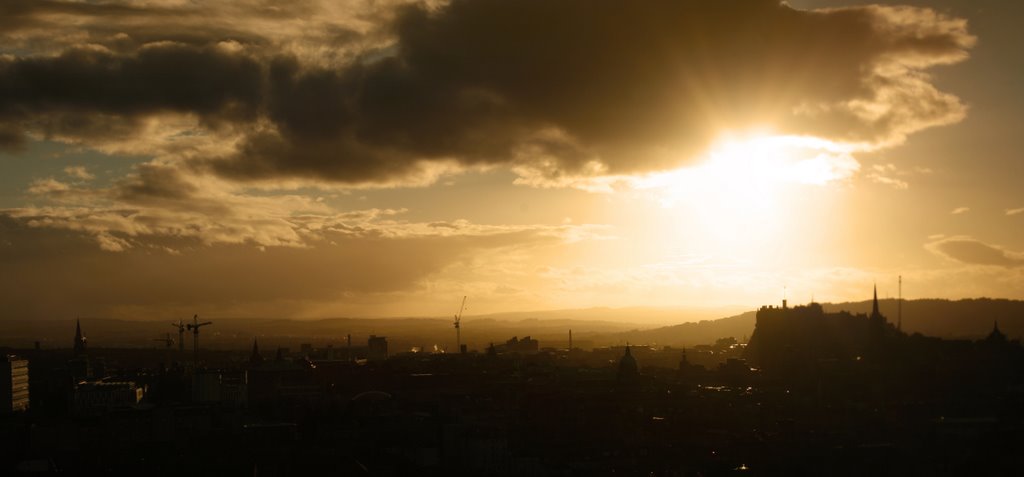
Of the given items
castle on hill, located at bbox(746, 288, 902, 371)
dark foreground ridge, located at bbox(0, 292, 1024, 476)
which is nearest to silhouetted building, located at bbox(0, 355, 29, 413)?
dark foreground ridge, located at bbox(0, 292, 1024, 476)

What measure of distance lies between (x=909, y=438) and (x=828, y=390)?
2532 cm

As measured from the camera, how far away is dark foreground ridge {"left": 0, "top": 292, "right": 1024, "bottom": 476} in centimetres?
9044

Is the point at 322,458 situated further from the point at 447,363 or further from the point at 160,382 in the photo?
the point at 447,363

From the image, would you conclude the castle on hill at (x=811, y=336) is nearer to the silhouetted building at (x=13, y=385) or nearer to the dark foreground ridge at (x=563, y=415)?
the dark foreground ridge at (x=563, y=415)

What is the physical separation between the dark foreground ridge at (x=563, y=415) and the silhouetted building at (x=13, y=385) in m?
0.34

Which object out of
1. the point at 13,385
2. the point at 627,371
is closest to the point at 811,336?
the point at 627,371

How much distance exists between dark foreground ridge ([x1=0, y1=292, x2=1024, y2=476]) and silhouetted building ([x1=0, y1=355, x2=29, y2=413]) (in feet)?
1.11

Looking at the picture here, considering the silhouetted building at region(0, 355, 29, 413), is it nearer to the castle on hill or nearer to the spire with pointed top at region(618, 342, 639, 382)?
the spire with pointed top at region(618, 342, 639, 382)

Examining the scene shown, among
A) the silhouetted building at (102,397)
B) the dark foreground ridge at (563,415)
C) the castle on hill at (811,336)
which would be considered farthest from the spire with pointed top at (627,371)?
the silhouetted building at (102,397)

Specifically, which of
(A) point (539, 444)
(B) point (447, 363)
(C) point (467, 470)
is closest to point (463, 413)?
(A) point (539, 444)

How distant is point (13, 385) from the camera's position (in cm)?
13050

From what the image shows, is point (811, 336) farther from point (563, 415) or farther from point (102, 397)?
point (102, 397)

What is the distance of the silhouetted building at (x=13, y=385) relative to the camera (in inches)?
Result: 4970

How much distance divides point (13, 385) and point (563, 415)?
54251 millimetres
